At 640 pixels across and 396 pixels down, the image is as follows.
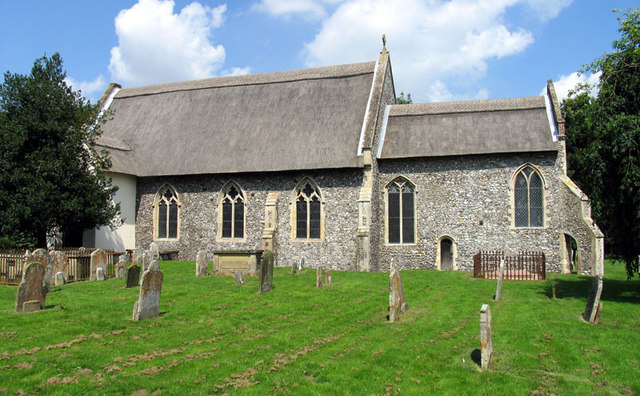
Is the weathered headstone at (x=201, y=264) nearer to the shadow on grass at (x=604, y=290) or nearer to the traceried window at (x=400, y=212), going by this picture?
the traceried window at (x=400, y=212)

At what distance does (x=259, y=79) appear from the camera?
29.1 metres

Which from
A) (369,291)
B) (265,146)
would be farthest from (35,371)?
(265,146)

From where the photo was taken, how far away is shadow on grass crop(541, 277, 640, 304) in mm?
15078

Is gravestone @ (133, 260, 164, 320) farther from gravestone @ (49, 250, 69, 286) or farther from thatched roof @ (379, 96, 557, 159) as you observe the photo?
thatched roof @ (379, 96, 557, 159)

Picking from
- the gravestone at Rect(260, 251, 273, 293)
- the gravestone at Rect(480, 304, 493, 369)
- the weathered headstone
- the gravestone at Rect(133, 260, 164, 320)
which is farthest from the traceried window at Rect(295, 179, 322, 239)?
the gravestone at Rect(480, 304, 493, 369)

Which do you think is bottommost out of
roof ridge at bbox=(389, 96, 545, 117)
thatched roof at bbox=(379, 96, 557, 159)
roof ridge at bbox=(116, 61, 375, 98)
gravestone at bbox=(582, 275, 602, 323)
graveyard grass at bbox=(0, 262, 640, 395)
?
graveyard grass at bbox=(0, 262, 640, 395)

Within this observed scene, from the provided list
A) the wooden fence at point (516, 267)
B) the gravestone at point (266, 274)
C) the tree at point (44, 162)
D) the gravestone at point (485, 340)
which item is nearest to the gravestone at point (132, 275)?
the gravestone at point (266, 274)

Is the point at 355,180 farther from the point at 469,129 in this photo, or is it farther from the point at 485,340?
the point at 485,340

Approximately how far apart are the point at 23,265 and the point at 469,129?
19.1 metres

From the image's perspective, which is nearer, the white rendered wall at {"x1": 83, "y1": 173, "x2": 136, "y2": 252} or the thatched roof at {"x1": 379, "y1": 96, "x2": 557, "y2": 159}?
the thatched roof at {"x1": 379, "y1": 96, "x2": 557, "y2": 159}

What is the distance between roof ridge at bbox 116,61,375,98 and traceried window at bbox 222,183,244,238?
281 inches

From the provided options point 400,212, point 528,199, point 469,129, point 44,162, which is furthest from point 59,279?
point 528,199

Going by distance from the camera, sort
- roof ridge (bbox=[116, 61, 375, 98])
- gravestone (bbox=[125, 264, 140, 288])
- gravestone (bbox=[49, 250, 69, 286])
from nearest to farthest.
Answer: gravestone (bbox=[125, 264, 140, 288]) < gravestone (bbox=[49, 250, 69, 286]) < roof ridge (bbox=[116, 61, 375, 98])

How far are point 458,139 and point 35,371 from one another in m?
20.0
